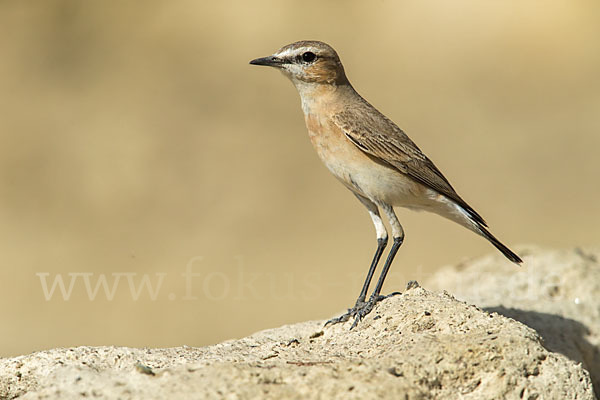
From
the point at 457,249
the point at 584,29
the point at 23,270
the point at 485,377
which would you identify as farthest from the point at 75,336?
the point at 584,29

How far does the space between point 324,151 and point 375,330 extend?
1899 mm

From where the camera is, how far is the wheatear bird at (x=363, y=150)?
6.71 metres

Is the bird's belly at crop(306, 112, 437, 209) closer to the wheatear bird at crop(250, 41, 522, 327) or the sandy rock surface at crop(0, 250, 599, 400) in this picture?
the wheatear bird at crop(250, 41, 522, 327)

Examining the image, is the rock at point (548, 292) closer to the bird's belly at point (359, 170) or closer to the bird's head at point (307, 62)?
the bird's belly at point (359, 170)

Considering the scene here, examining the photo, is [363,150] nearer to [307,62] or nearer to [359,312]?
[307,62]

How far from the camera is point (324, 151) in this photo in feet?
22.3

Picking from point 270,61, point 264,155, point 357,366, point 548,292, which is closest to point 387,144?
point 270,61

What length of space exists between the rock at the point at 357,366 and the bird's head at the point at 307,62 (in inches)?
90.7

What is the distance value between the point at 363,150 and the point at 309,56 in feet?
3.43

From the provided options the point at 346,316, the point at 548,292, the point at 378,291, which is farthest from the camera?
the point at 548,292

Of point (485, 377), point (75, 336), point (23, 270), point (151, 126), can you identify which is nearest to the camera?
point (485, 377)

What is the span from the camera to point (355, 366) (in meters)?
4.31

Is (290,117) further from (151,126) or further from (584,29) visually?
(584,29)

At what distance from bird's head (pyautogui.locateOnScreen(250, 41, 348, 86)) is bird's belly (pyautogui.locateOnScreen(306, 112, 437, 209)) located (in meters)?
0.44
